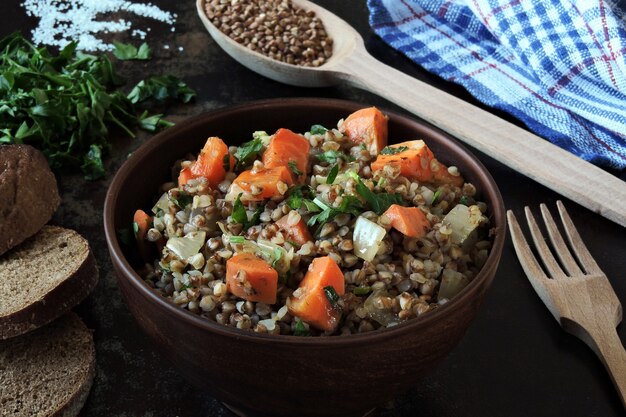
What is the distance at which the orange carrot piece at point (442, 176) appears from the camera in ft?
7.13

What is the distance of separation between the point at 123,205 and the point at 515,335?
124cm

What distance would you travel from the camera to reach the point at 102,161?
3.12 m

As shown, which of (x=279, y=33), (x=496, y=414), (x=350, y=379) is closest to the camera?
(x=350, y=379)

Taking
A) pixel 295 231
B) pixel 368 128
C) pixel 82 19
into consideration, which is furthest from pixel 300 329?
pixel 82 19

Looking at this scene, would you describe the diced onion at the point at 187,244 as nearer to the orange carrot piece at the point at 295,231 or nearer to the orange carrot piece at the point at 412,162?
the orange carrot piece at the point at 295,231

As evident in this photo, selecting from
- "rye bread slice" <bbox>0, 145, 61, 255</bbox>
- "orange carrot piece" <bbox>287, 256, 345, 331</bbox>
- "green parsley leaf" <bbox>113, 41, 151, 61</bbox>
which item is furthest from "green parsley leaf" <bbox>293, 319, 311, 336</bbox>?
"green parsley leaf" <bbox>113, 41, 151, 61</bbox>

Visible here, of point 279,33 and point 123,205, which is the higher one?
point 123,205

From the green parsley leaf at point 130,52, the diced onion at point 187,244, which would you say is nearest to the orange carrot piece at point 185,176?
the diced onion at point 187,244

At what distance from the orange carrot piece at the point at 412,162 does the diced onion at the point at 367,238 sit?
0.85 feet

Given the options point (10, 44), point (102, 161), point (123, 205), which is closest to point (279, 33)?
point (102, 161)

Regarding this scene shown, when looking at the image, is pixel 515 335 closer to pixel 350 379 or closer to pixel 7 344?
pixel 350 379

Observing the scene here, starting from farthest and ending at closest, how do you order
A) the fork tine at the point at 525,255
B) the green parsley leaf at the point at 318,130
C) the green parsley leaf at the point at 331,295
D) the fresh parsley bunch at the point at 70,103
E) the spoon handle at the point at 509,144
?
the fresh parsley bunch at the point at 70,103 < the spoon handle at the point at 509,144 < the fork tine at the point at 525,255 < the green parsley leaf at the point at 318,130 < the green parsley leaf at the point at 331,295

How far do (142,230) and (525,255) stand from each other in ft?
4.07

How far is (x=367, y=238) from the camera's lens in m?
1.89
